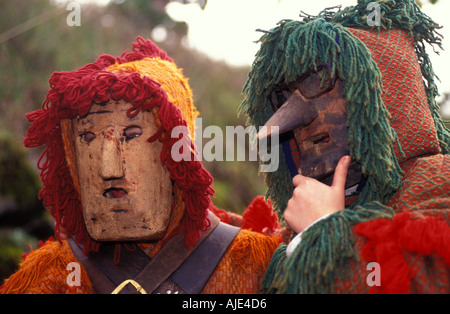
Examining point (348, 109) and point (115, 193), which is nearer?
point (348, 109)

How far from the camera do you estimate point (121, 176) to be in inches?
63.0

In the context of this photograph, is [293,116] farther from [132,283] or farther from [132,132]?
[132,283]

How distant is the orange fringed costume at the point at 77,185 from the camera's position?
5.35 feet

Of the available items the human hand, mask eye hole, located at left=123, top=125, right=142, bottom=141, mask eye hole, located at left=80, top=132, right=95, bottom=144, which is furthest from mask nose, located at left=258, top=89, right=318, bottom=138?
mask eye hole, located at left=80, top=132, right=95, bottom=144

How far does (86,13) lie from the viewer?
6.40 meters

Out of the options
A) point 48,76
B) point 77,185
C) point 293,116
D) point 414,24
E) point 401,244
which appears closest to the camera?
point 401,244

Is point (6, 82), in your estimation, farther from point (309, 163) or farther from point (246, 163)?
point (309, 163)

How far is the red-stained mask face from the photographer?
63.2 inches

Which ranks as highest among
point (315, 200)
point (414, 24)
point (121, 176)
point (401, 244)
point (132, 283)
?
point (414, 24)

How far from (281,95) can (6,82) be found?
15.1 feet

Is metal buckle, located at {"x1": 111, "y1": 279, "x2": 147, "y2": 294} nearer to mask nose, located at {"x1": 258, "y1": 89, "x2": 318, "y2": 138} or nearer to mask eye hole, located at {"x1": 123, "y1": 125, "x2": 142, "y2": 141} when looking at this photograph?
mask eye hole, located at {"x1": 123, "y1": 125, "x2": 142, "y2": 141}

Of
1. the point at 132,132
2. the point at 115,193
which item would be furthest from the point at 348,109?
the point at 115,193

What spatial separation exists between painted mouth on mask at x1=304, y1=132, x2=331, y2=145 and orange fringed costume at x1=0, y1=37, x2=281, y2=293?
420mm

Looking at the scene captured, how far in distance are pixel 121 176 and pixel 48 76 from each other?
4.87 metres
